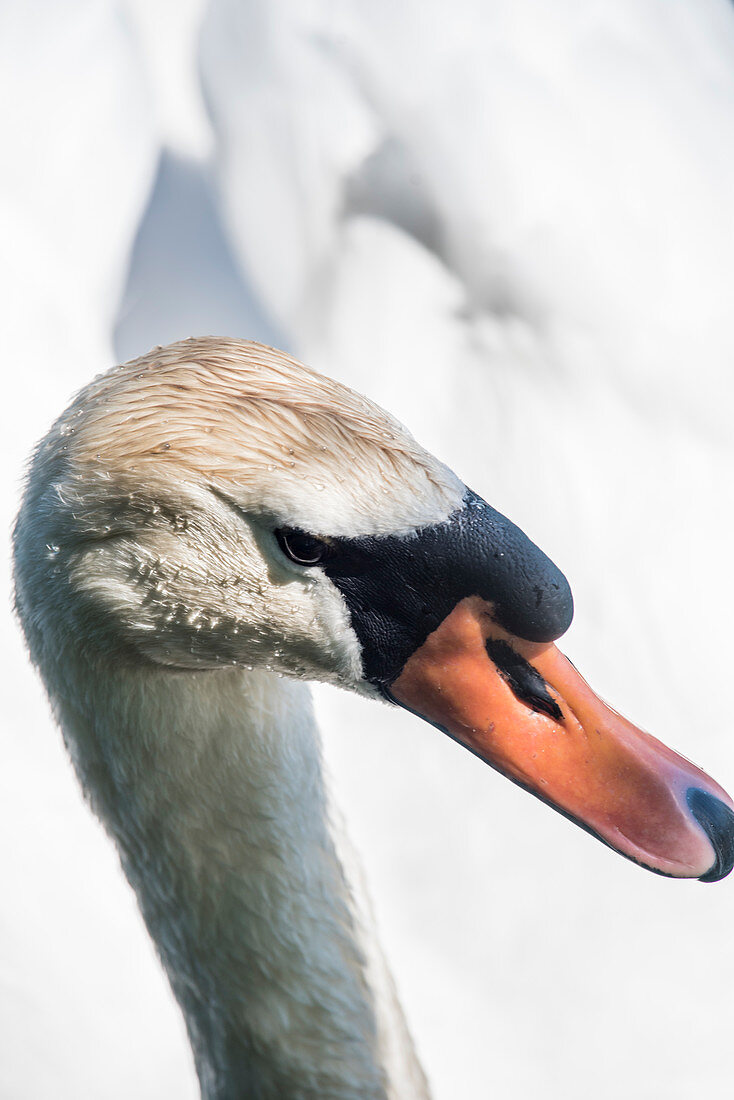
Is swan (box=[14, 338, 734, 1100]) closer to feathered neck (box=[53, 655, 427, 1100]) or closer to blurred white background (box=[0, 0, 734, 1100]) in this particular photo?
feathered neck (box=[53, 655, 427, 1100])

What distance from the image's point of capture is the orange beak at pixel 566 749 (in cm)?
127

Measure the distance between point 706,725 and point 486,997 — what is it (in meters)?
0.72

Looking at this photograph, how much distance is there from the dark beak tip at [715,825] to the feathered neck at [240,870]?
0.49 meters

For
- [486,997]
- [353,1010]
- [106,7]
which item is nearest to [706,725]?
[486,997]

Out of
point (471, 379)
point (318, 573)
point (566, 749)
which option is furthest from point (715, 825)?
point (471, 379)

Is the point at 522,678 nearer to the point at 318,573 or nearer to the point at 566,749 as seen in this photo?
the point at 566,749

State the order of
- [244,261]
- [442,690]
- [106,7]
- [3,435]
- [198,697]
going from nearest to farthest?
[442,690] → [198,697] → [3,435] → [106,7] → [244,261]

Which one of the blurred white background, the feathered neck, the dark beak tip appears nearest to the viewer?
the dark beak tip

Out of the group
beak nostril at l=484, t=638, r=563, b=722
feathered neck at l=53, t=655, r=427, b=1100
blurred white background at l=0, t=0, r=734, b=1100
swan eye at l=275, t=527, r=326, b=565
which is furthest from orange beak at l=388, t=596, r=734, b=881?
blurred white background at l=0, t=0, r=734, b=1100

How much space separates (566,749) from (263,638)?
1.11 ft

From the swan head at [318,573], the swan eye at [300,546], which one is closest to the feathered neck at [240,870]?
the swan head at [318,573]

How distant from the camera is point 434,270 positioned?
2941mm

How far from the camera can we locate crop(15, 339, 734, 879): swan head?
1.18 metres

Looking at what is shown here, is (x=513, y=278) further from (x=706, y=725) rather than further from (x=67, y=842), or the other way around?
(x=67, y=842)
